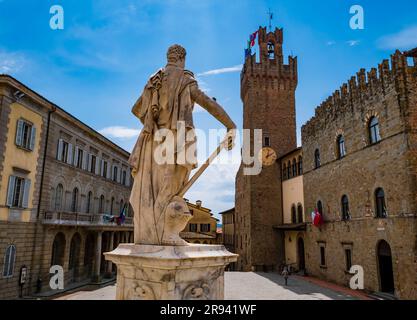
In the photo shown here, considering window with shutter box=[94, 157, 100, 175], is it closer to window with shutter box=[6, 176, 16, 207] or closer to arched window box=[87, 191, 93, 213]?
arched window box=[87, 191, 93, 213]

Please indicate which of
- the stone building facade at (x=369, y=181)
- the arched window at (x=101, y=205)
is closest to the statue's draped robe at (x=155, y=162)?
the stone building facade at (x=369, y=181)

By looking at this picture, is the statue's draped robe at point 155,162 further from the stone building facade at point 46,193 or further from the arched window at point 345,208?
the arched window at point 345,208

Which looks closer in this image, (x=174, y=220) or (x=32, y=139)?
(x=174, y=220)

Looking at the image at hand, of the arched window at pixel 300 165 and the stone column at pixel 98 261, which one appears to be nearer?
the stone column at pixel 98 261

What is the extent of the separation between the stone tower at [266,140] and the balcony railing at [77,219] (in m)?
12.9

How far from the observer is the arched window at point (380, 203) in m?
18.2

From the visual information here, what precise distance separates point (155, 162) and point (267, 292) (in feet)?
59.9

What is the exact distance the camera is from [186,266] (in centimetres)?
282

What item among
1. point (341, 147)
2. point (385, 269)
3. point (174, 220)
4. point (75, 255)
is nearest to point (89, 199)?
point (75, 255)

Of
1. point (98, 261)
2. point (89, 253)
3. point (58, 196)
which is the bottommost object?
point (98, 261)

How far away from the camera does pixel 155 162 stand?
11.3 feet

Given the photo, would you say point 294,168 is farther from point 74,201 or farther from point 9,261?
point 9,261

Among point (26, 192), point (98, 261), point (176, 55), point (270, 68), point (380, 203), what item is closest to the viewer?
point (176, 55)
